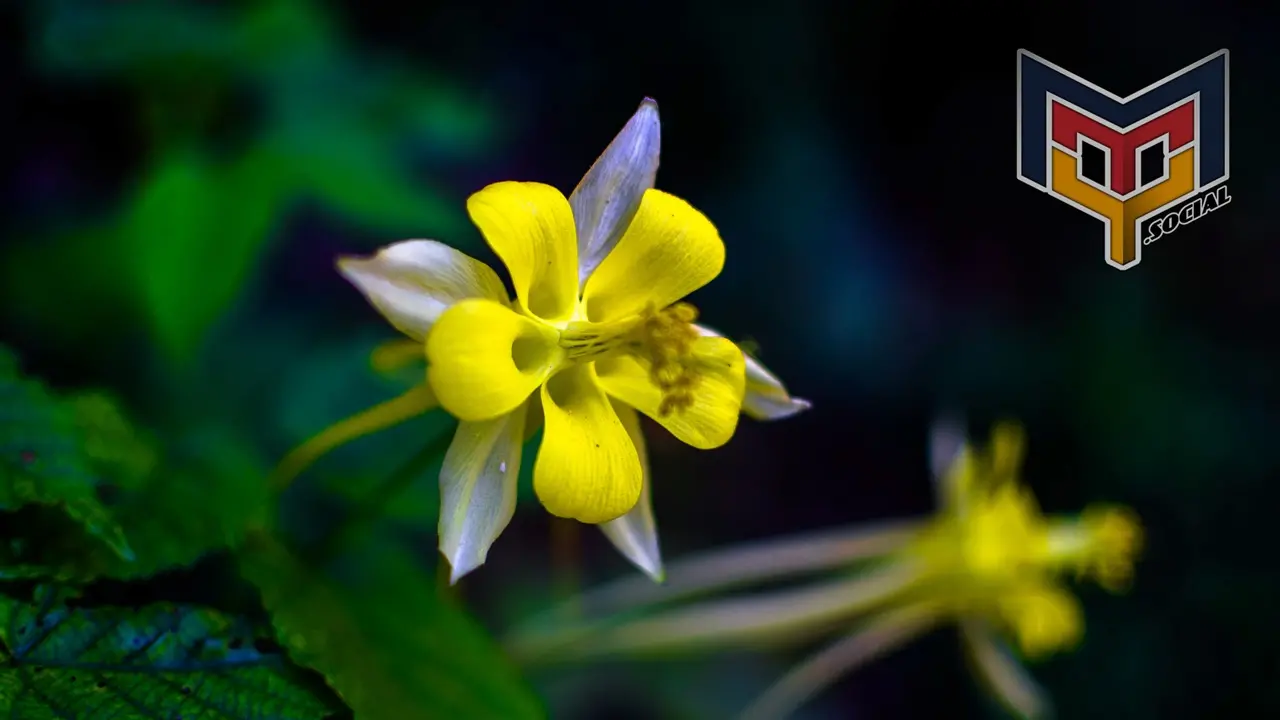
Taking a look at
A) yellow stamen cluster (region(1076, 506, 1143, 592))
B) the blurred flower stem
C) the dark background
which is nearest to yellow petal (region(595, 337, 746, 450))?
the blurred flower stem

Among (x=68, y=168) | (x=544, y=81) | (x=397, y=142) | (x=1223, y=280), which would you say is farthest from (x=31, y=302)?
(x=1223, y=280)

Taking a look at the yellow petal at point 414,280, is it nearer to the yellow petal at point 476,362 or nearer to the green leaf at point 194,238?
the yellow petal at point 476,362

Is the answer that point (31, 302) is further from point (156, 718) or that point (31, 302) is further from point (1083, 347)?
point (1083, 347)

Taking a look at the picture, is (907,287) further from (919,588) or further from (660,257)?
(660,257)

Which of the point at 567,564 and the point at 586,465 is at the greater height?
the point at 586,465

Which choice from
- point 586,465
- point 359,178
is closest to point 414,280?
point 586,465

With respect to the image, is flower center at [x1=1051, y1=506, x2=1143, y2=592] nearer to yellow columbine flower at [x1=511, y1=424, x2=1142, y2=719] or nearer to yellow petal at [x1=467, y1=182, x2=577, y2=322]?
yellow columbine flower at [x1=511, y1=424, x2=1142, y2=719]

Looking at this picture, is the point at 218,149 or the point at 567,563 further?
the point at 567,563
